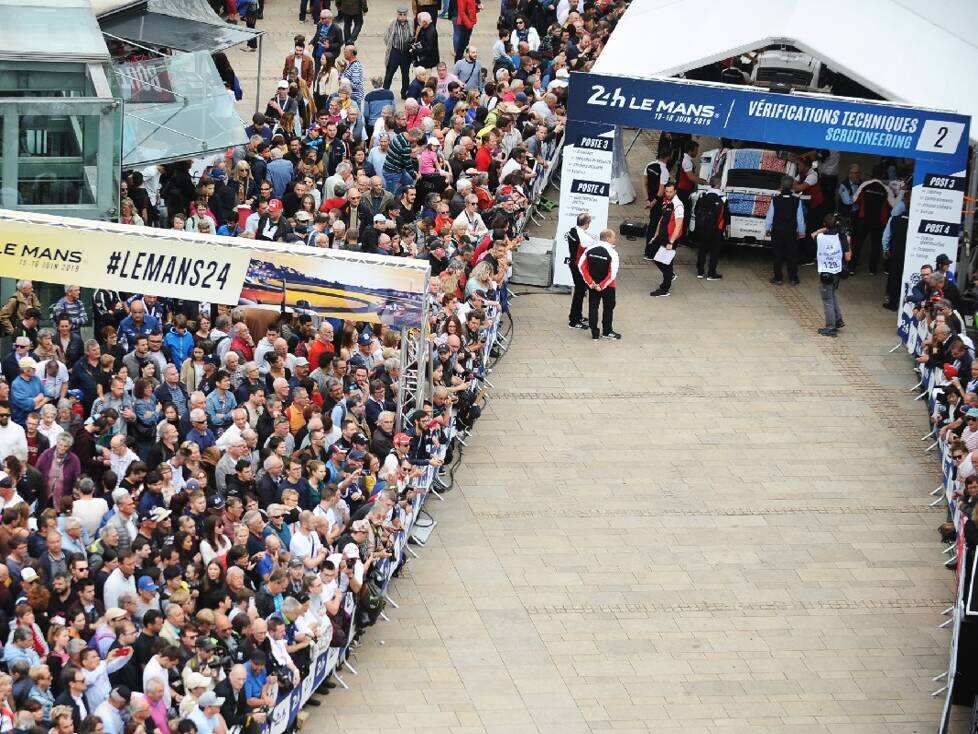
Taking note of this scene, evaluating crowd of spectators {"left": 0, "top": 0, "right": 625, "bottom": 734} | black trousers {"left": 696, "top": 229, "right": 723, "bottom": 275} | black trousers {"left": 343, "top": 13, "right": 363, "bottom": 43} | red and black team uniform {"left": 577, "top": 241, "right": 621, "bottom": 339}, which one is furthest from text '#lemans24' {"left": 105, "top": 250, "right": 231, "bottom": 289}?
black trousers {"left": 343, "top": 13, "right": 363, "bottom": 43}

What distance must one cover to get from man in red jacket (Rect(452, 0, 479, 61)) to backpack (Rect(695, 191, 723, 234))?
856 cm

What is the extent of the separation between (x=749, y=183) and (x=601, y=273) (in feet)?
13.6

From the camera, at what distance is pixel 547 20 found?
3669cm

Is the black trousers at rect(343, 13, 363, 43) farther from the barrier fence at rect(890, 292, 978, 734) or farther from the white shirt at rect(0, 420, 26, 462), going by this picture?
the white shirt at rect(0, 420, 26, 462)

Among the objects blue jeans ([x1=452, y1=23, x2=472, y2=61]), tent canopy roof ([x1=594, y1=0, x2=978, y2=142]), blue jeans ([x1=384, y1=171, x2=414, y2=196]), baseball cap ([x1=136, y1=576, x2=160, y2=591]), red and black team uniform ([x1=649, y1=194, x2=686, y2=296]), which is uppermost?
tent canopy roof ([x1=594, y1=0, x2=978, y2=142])

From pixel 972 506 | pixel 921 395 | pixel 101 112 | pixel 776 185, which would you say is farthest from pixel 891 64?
pixel 101 112

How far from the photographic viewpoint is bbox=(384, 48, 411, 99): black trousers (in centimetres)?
3294

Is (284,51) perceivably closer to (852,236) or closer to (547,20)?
(547,20)

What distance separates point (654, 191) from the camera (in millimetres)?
29203

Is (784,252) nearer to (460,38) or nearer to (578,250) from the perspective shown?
(578,250)

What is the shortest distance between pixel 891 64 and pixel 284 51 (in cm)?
1250

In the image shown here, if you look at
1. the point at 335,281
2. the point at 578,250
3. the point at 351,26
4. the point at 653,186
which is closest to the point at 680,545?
the point at 335,281

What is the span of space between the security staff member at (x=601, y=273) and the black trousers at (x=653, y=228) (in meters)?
2.37

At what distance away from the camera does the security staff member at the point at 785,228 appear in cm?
2756
